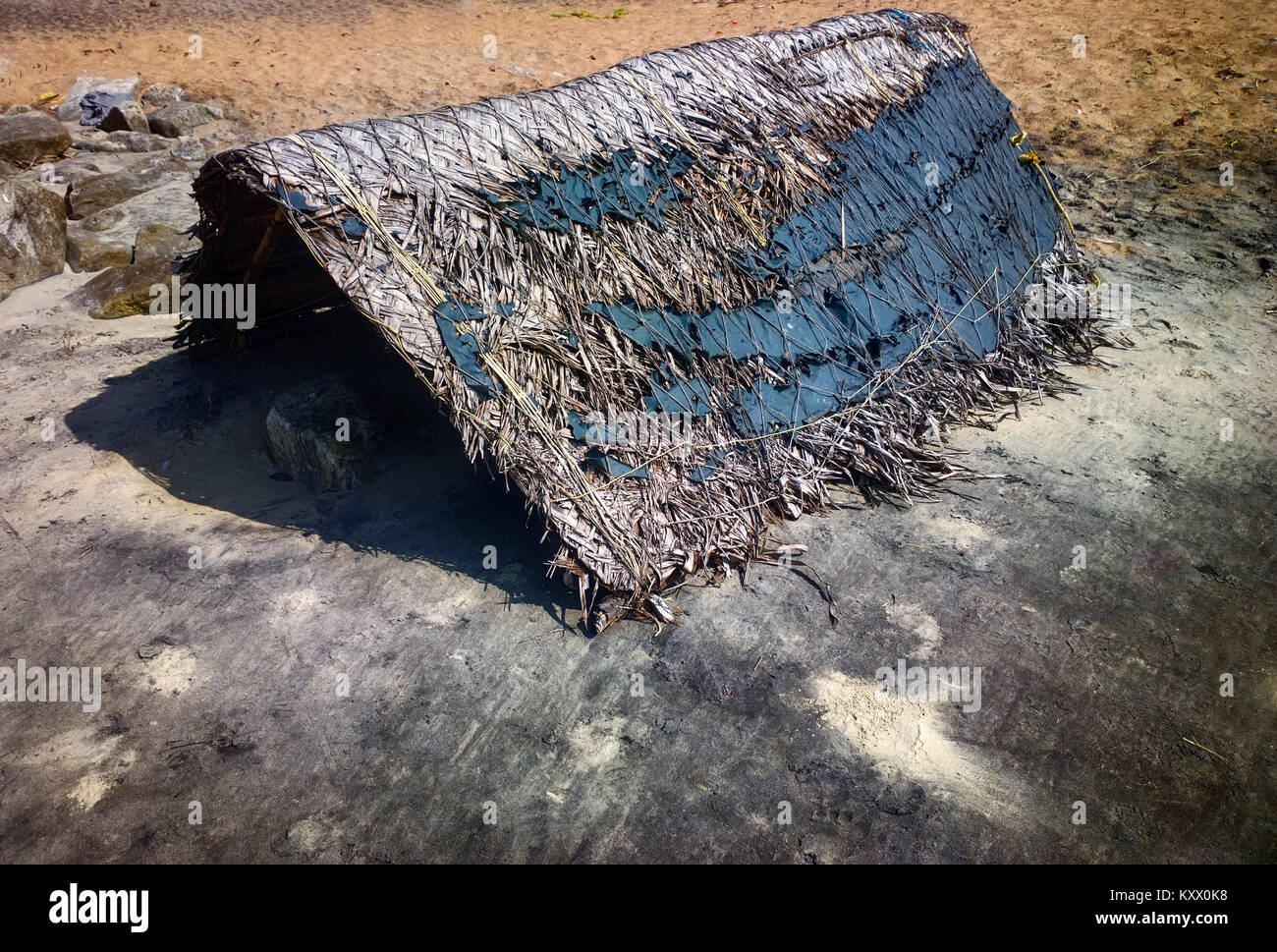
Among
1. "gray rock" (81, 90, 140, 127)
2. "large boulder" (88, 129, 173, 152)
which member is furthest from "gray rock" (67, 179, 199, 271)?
"gray rock" (81, 90, 140, 127)

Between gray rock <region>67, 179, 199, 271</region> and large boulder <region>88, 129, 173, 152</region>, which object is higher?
large boulder <region>88, 129, 173, 152</region>

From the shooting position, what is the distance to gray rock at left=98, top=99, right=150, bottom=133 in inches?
Answer: 400

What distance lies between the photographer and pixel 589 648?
4012 mm

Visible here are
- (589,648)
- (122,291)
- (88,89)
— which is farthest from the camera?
(88,89)

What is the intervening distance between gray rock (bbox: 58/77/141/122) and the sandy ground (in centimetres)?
532

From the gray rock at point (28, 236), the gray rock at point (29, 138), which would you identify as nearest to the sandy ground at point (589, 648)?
the gray rock at point (28, 236)

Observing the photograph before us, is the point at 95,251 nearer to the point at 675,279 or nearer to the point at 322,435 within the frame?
the point at 322,435

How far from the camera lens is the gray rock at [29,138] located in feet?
30.2

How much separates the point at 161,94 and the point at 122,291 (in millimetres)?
5582

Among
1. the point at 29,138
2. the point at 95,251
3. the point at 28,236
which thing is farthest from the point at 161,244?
the point at 29,138

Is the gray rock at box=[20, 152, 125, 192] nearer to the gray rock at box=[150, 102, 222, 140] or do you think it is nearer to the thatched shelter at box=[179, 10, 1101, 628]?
the gray rock at box=[150, 102, 222, 140]

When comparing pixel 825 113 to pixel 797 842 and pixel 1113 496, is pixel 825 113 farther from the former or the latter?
pixel 797 842

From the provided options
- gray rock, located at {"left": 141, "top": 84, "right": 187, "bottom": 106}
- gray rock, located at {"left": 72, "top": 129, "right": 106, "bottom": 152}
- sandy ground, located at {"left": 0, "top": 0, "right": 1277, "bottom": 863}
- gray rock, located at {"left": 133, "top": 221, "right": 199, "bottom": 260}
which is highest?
gray rock, located at {"left": 141, "top": 84, "right": 187, "bottom": 106}
